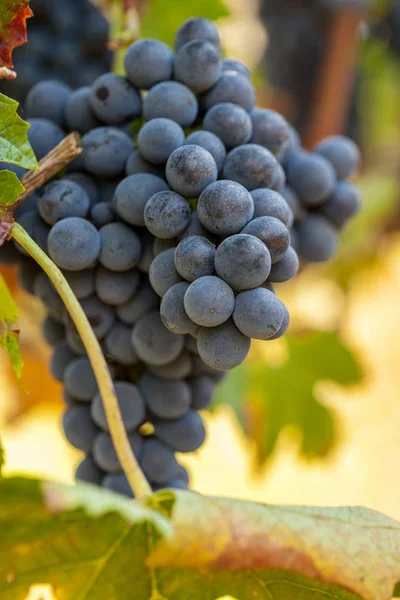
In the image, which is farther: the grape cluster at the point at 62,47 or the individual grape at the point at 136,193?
the grape cluster at the point at 62,47

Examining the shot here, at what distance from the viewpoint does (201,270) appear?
0.43 metres

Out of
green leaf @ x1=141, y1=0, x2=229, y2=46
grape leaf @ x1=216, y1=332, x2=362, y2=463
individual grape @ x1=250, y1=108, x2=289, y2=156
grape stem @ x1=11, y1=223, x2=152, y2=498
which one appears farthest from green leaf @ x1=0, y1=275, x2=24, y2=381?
grape leaf @ x1=216, y1=332, x2=362, y2=463

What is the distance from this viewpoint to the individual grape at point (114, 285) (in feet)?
1.72

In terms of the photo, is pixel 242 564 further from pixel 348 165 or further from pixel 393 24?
pixel 393 24

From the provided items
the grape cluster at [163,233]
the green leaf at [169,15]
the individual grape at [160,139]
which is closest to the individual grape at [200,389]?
the grape cluster at [163,233]

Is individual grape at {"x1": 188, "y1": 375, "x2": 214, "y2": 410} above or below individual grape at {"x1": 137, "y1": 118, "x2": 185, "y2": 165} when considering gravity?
below

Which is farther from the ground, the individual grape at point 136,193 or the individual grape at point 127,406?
the individual grape at point 136,193

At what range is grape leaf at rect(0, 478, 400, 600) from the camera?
1.27ft

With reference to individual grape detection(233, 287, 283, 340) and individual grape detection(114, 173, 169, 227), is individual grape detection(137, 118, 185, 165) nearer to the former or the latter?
individual grape detection(114, 173, 169, 227)

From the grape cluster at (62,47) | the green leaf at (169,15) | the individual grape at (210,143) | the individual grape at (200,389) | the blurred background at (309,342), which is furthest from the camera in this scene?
the blurred background at (309,342)

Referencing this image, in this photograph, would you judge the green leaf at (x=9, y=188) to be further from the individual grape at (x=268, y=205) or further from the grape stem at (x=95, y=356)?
the individual grape at (x=268, y=205)

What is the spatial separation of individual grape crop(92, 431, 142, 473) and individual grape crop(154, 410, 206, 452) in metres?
0.02

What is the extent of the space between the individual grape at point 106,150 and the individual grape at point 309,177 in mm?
174

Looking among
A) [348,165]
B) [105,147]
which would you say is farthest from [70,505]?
[348,165]
